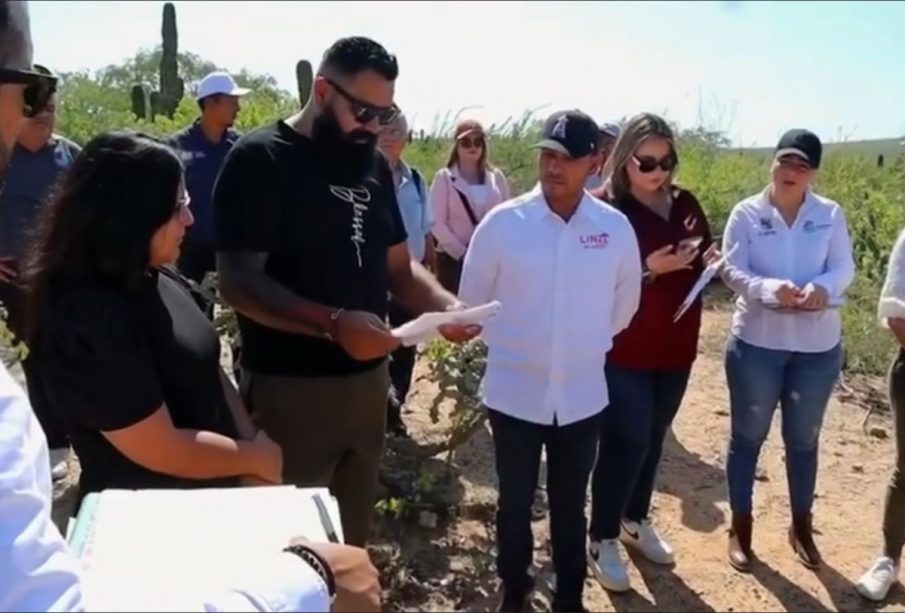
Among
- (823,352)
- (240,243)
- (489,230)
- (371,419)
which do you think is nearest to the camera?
(240,243)

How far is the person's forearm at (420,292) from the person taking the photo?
9.14ft

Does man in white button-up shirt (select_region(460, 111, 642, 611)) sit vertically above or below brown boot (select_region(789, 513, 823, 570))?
above

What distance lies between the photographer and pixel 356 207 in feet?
8.30

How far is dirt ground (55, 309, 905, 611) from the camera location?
3.53m

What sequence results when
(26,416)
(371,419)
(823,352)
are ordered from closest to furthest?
1. (26,416)
2. (371,419)
3. (823,352)

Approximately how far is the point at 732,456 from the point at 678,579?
1.63 ft

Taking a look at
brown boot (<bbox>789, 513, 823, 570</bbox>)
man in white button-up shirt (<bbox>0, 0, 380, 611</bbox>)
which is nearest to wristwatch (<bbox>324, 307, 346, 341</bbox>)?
man in white button-up shirt (<bbox>0, 0, 380, 611</bbox>)

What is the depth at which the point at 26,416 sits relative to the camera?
1.17m

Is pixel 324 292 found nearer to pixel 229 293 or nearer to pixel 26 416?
pixel 229 293

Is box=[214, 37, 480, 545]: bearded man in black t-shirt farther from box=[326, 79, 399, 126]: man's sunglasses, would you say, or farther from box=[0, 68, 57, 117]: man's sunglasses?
box=[0, 68, 57, 117]: man's sunglasses

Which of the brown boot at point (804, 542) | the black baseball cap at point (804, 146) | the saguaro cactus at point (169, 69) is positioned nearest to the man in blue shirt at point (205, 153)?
the black baseball cap at point (804, 146)

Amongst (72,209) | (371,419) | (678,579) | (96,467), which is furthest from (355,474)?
(678,579)

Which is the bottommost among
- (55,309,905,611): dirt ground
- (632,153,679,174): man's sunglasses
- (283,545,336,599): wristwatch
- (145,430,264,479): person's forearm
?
(55,309,905,611): dirt ground

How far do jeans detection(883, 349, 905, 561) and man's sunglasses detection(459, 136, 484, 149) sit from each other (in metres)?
2.41
